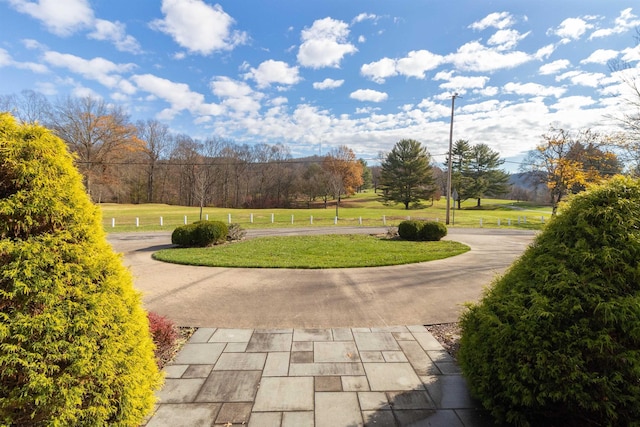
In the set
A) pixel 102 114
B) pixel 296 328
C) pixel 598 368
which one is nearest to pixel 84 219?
pixel 296 328

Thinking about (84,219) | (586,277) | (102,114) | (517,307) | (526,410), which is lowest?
(526,410)

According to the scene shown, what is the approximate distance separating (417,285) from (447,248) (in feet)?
16.9

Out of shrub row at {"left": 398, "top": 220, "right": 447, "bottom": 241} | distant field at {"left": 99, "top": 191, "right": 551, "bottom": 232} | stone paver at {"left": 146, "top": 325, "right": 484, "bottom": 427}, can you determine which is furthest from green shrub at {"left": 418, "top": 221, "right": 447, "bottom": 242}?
stone paver at {"left": 146, "top": 325, "right": 484, "bottom": 427}

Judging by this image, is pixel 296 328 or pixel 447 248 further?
pixel 447 248

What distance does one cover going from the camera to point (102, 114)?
38062 millimetres

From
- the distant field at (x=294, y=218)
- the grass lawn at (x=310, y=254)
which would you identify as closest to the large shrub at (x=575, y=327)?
the grass lawn at (x=310, y=254)

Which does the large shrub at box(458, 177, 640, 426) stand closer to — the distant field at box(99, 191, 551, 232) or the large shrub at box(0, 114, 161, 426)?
the large shrub at box(0, 114, 161, 426)

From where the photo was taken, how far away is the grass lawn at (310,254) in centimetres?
819

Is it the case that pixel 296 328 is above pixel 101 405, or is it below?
below

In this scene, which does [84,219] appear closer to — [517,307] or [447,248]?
[517,307]

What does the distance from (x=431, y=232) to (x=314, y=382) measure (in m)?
11.1

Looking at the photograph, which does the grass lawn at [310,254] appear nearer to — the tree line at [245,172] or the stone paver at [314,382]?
the stone paver at [314,382]

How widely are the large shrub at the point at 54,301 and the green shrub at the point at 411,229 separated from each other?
12135 mm

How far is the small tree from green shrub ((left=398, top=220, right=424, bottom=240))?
30948 mm
